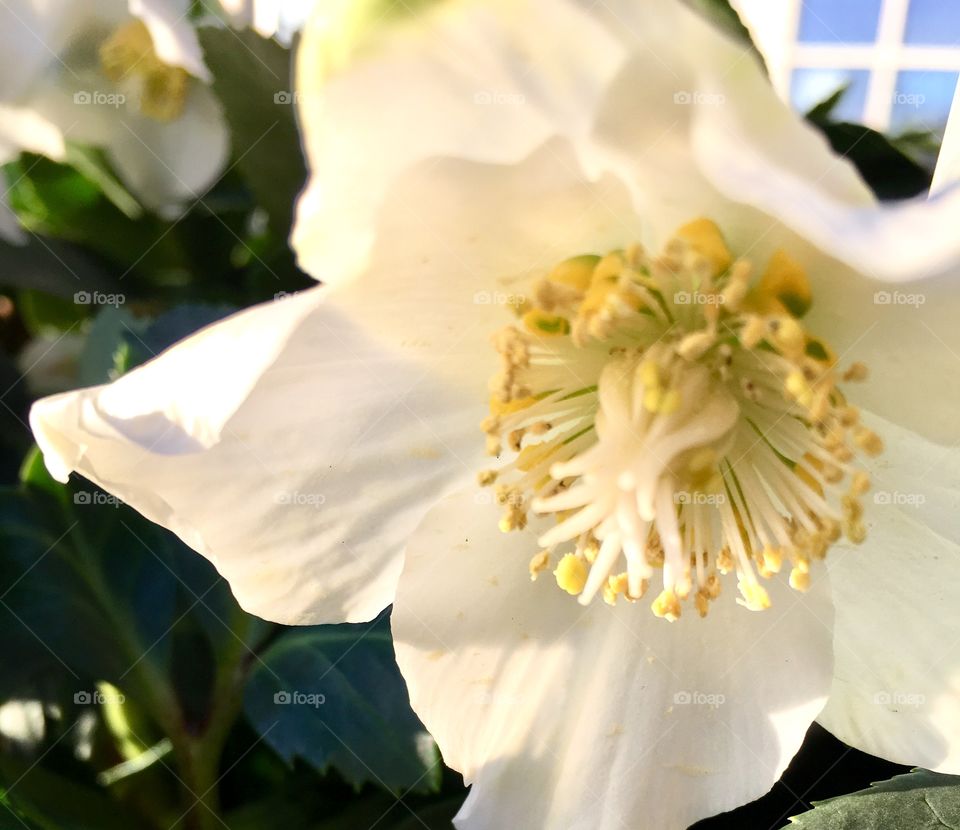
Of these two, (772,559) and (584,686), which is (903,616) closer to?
(772,559)

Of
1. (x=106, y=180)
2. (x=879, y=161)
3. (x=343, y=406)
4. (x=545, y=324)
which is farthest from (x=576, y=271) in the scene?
(x=106, y=180)

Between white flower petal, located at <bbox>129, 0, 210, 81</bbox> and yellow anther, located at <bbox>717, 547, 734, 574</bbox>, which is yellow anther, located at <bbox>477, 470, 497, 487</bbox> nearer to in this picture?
yellow anther, located at <bbox>717, 547, 734, 574</bbox>

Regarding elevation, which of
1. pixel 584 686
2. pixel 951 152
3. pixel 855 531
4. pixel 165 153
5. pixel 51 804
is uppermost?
pixel 951 152

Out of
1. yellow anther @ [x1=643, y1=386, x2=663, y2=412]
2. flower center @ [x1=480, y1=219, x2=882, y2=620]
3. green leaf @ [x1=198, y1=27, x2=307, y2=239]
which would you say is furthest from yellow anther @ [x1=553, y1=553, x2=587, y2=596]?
green leaf @ [x1=198, y1=27, x2=307, y2=239]

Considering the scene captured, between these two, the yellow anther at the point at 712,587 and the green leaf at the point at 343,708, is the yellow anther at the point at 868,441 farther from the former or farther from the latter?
the green leaf at the point at 343,708

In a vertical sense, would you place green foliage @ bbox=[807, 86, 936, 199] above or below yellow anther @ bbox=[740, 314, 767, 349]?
above

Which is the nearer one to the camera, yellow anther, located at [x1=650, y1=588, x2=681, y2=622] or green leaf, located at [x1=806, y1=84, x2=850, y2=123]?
yellow anther, located at [x1=650, y1=588, x2=681, y2=622]
